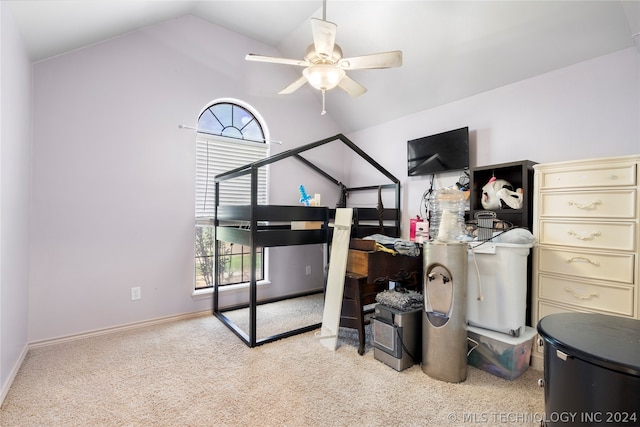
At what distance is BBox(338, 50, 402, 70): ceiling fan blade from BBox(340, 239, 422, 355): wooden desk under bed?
1.25 metres

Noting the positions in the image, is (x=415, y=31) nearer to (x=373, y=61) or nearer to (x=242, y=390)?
(x=373, y=61)

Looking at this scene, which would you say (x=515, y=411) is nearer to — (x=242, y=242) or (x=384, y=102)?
(x=242, y=242)

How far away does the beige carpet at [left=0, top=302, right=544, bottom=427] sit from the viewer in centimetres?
148

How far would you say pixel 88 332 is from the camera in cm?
241

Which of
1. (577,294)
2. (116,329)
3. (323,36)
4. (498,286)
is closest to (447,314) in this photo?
(498,286)

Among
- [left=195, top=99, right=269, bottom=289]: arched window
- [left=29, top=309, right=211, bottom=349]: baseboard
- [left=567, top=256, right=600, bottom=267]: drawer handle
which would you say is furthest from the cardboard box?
[left=29, top=309, right=211, bottom=349]: baseboard

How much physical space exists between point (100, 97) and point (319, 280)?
3.01 m

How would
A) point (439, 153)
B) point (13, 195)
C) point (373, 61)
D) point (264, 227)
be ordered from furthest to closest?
point (264, 227)
point (439, 153)
point (373, 61)
point (13, 195)

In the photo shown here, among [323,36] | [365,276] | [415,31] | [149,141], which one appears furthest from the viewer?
[149,141]

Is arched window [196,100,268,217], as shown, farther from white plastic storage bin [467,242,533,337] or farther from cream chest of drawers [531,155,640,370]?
cream chest of drawers [531,155,640,370]

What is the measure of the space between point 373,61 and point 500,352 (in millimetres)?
2073

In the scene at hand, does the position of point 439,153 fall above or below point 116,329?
above

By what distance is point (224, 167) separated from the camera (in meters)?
3.19

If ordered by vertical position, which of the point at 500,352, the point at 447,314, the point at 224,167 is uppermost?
the point at 224,167
